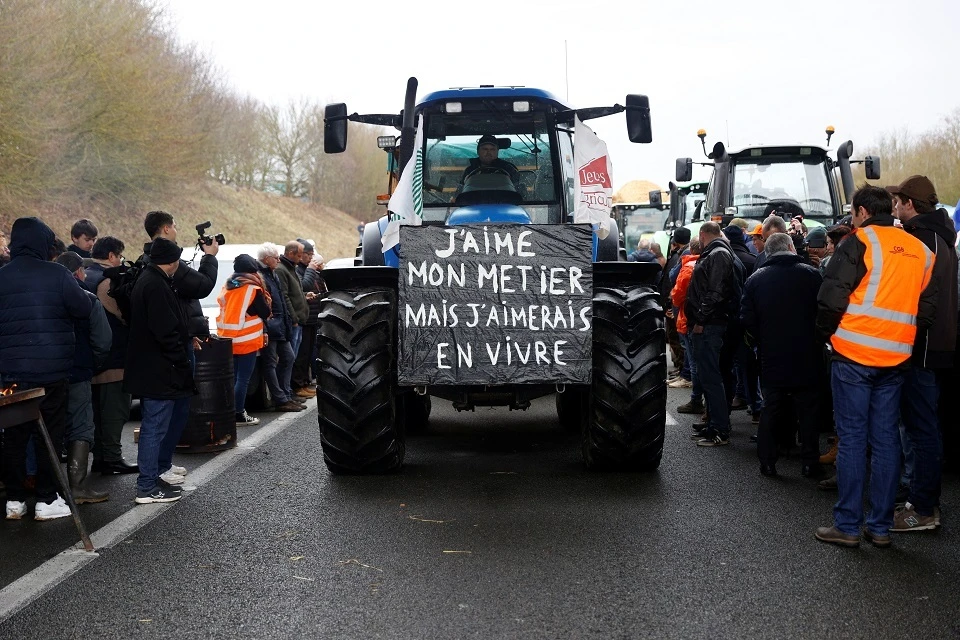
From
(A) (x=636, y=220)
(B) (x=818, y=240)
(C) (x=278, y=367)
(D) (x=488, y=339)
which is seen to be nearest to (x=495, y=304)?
(D) (x=488, y=339)

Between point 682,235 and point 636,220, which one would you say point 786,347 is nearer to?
point 682,235

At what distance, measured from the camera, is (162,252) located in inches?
313

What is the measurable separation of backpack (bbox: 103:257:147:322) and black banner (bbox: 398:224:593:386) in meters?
2.14

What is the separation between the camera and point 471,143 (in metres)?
9.30

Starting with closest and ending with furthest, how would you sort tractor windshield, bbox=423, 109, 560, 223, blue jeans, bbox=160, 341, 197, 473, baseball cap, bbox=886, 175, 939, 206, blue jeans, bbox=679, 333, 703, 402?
1. baseball cap, bbox=886, 175, 939, 206
2. blue jeans, bbox=160, 341, 197, 473
3. tractor windshield, bbox=423, 109, 560, 223
4. blue jeans, bbox=679, 333, 703, 402

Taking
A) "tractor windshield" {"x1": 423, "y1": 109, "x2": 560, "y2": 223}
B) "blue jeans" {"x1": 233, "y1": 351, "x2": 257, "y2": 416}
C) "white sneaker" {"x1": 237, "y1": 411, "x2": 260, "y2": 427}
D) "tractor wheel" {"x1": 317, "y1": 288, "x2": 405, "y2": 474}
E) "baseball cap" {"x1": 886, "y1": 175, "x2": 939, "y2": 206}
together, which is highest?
"tractor windshield" {"x1": 423, "y1": 109, "x2": 560, "y2": 223}

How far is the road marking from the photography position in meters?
5.58

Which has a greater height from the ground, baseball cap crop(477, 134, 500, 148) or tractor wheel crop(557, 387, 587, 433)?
baseball cap crop(477, 134, 500, 148)

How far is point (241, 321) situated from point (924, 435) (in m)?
7.02

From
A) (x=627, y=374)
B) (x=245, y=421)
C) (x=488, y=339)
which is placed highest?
(x=488, y=339)

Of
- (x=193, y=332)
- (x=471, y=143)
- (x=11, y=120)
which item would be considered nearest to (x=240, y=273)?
(x=193, y=332)

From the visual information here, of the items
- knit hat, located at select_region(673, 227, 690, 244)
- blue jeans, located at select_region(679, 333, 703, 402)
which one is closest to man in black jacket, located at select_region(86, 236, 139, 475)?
blue jeans, located at select_region(679, 333, 703, 402)

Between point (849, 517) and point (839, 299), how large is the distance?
3.96 ft

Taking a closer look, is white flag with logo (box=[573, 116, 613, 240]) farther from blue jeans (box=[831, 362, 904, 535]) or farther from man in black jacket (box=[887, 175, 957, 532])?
blue jeans (box=[831, 362, 904, 535])
